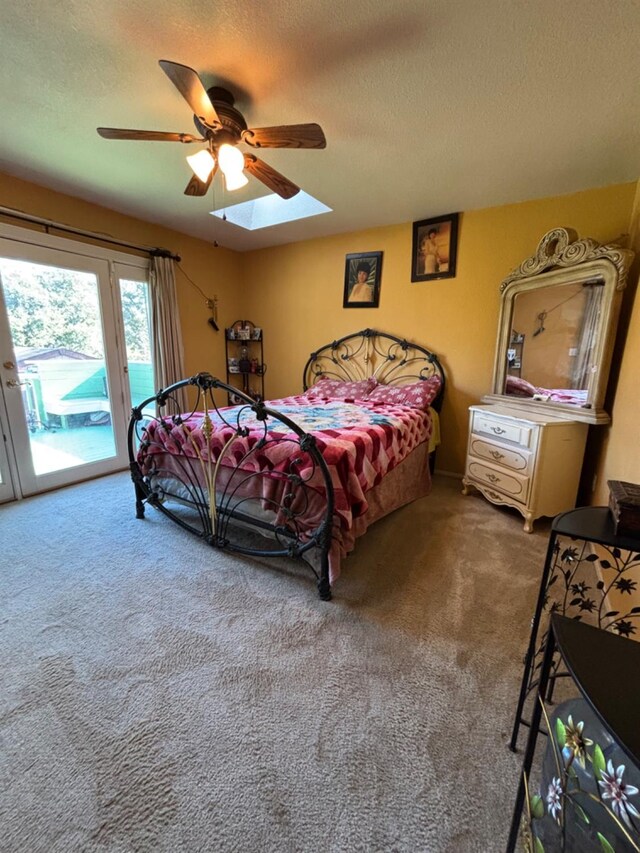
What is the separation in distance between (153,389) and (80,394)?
2.26ft

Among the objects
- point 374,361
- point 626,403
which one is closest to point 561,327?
point 626,403

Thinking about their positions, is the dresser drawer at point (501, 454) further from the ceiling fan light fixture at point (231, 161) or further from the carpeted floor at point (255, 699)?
the ceiling fan light fixture at point (231, 161)

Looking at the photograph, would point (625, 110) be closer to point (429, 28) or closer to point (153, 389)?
point (429, 28)

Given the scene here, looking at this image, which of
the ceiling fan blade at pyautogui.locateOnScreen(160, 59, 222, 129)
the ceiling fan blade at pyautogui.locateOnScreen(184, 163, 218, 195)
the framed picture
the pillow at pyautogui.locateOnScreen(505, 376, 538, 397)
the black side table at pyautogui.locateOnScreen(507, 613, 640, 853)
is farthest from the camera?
the framed picture

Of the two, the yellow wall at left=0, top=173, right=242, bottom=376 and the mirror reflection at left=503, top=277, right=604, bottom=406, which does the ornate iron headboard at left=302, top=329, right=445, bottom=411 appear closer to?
the mirror reflection at left=503, top=277, right=604, bottom=406

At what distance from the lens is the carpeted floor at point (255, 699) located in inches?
37.4

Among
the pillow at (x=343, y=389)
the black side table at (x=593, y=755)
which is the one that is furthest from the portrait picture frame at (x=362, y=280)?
the black side table at (x=593, y=755)

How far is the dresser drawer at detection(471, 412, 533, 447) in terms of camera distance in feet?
8.03

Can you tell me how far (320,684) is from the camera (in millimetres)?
1340

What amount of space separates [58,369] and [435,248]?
366 centimetres

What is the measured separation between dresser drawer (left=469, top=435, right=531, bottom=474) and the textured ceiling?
1.95 meters

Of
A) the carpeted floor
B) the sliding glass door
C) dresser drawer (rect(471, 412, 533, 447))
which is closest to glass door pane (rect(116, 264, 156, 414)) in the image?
the sliding glass door

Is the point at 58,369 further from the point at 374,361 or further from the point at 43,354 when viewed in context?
the point at 374,361

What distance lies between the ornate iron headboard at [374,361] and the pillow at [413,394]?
17cm
